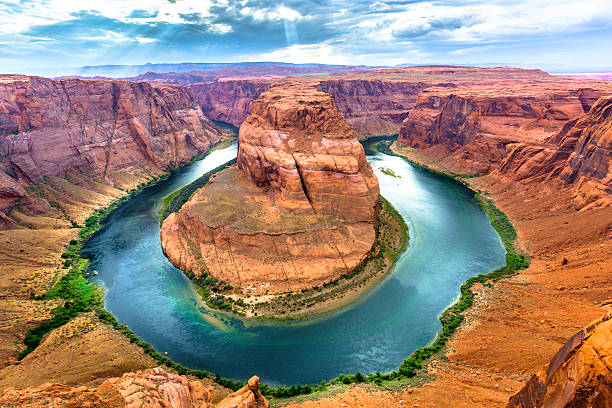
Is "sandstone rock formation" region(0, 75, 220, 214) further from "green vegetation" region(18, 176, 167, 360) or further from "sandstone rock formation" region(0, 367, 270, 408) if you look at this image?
"sandstone rock formation" region(0, 367, 270, 408)

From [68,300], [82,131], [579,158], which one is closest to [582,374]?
[68,300]

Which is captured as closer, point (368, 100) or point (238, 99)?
point (368, 100)

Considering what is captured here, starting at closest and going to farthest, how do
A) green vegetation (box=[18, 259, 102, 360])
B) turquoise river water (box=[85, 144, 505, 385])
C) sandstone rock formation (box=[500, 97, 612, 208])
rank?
turquoise river water (box=[85, 144, 505, 385]) → green vegetation (box=[18, 259, 102, 360]) → sandstone rock formation (box=[500, 97, 612, 208])

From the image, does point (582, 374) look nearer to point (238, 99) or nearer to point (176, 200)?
point (176, 200)

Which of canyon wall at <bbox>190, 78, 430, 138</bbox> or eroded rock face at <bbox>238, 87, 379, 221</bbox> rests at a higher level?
canyon wall at <bbox>190, 78, 430, 138</bbox>

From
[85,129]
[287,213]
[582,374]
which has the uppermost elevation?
[85,129]

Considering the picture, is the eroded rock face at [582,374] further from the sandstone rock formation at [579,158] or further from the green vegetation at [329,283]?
the sandstone rock formation at [579,158]

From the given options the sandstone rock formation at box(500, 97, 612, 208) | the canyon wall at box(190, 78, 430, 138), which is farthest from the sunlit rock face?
the sandstone rock formation at box(500, 97, 612, 208)
